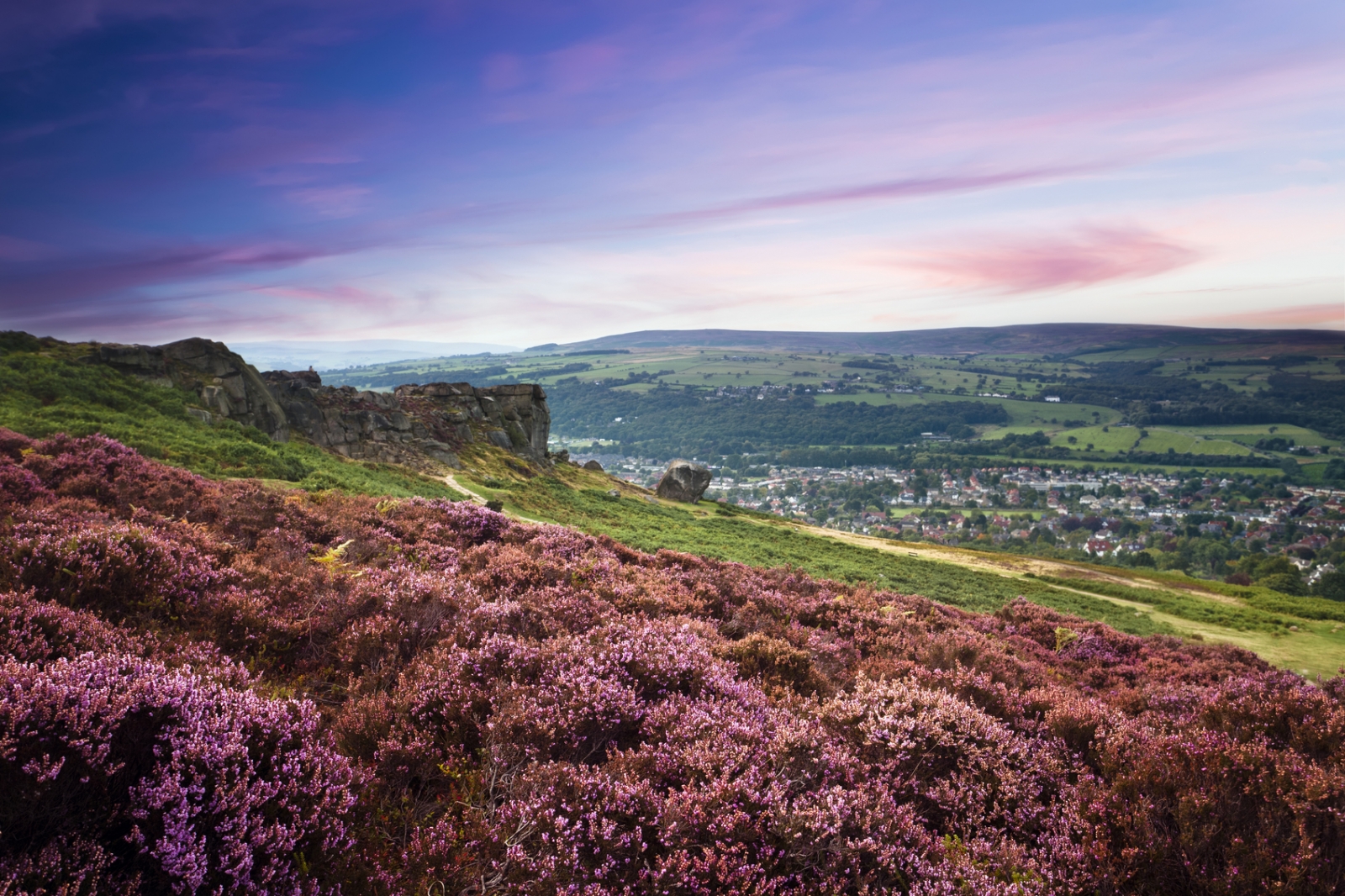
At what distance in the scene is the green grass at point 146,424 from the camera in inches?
779

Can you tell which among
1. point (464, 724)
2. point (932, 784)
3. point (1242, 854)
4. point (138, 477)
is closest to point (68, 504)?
point (138, 477)

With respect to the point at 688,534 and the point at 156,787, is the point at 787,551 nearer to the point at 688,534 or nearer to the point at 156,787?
the point at 688,534

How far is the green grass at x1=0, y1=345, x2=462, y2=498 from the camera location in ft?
64.9

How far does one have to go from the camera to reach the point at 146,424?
75.6 ft

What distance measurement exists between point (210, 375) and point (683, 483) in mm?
40272

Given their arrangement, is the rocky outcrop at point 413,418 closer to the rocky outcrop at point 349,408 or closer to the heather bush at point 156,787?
the rocky outcrop at point 349,408

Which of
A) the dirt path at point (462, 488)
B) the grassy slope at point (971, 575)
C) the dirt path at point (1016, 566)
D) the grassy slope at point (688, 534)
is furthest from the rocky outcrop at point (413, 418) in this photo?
the dirt path at point (1016, 566)

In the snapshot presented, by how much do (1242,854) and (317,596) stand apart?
7.99 m

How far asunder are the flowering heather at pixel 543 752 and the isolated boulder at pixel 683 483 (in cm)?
5321

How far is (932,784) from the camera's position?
15.6 ft

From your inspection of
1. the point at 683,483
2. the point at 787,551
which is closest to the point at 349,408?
the point at 683,483

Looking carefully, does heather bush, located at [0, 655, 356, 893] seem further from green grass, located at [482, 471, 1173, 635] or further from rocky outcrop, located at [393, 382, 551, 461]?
rocky outcrop, located at [393, 382, 551, 461]

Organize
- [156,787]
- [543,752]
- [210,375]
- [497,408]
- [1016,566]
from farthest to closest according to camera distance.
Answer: [497,408] < [1016,566] < [210,375] < [543,752] < [156,787]

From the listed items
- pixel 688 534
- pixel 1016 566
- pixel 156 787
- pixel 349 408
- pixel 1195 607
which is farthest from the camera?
pixel 349 408
